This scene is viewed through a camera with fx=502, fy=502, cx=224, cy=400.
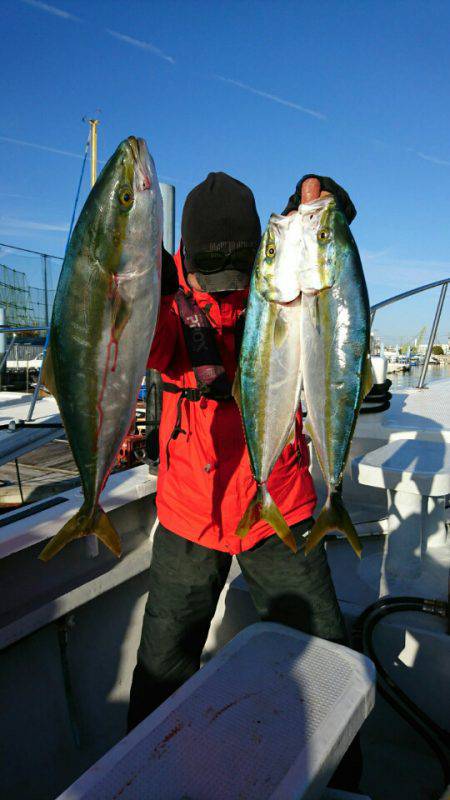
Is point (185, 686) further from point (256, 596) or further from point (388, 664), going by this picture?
point (388, 664)

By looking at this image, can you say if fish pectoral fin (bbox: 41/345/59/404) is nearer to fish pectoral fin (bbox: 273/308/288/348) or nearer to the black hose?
fish pectoral fin (bbox: 273/308/288/348)

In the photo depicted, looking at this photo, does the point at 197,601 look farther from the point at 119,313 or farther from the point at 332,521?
the point at 119,313

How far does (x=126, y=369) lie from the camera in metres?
1.57

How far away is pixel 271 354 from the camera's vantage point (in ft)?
5.88

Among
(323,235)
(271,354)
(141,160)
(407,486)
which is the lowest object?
(407,486)

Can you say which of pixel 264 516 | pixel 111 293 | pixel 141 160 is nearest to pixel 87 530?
pixel 264 516

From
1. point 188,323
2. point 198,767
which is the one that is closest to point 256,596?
point 198,767

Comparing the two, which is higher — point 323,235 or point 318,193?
point 318,193

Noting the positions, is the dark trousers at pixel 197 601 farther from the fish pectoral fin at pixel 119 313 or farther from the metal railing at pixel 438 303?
the metal railing at pixel 438 303

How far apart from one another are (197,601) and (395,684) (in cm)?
120

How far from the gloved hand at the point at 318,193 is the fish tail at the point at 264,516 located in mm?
1139

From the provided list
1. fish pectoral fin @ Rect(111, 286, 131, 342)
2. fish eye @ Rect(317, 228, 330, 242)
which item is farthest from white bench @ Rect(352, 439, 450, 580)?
fish pectoral fin @ Rect(111, 286, 131, 342)

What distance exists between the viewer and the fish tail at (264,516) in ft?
6.39

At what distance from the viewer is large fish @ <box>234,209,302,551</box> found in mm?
1713
